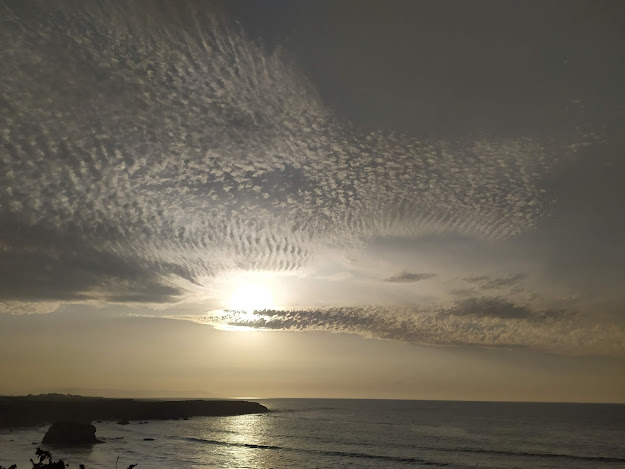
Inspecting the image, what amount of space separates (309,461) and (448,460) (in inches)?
944

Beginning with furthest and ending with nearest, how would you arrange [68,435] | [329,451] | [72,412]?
[72,412], [329,451], [68,435]

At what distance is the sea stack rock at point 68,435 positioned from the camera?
73.8m

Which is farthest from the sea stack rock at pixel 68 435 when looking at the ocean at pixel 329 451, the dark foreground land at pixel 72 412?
the dark foreground land at pixel 72 412

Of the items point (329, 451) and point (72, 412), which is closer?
point (329, 451)

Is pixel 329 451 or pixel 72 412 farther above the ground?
pixel 72 412

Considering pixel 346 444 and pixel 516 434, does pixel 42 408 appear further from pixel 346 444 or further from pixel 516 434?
pixel 516 434

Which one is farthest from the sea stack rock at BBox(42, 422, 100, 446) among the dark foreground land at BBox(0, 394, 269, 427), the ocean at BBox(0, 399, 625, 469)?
the dark foreground land at BBox(0, 394, 269, 427)

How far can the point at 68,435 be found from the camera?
74500 millimetres

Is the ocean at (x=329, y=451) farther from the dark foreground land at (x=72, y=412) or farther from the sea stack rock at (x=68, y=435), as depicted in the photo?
the dark foreground land at (x=72, y=412)

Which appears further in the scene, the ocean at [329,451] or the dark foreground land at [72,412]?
the dark foreground land at [72,412]

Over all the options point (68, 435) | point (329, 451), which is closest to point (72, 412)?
point (68, 435)

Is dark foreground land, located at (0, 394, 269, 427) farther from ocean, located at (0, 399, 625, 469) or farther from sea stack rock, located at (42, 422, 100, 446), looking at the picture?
sea stack rock, located at (42, 422, 100, 446)

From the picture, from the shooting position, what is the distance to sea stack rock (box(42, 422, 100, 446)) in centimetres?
7375

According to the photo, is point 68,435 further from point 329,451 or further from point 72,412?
point 72,412
